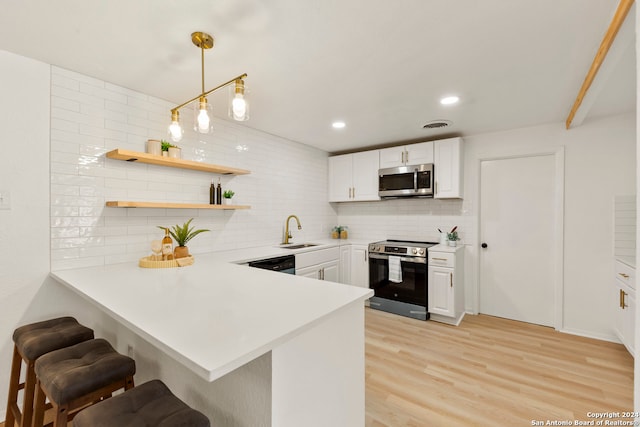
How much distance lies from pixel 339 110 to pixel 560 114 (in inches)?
87.8

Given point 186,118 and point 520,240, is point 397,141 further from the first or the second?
point 186,118

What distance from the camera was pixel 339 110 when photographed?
9.40 ft

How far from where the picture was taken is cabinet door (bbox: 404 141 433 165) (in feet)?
12.3

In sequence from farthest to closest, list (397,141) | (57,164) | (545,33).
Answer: (397,141)
(57,164)
(545,33)

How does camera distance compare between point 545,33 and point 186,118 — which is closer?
point 545,33

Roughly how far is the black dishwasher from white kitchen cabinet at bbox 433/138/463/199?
2.01m

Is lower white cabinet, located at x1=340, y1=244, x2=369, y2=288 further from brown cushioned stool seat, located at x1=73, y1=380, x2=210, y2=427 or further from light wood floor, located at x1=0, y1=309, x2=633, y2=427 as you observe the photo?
brown cushioned stool seat, located at x1=73, y1=380, x2=210, y2=427

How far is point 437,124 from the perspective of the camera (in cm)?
326

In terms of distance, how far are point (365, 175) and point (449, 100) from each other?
1.82 metres

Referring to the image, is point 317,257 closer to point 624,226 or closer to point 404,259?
point 404,259

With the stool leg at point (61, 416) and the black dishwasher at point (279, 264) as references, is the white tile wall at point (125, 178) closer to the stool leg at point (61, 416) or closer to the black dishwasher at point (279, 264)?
the black dishwasher at point (279, 264)

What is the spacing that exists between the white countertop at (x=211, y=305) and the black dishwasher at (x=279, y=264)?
746 millimetres

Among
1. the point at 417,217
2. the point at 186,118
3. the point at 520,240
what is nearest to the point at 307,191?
the point at 417,217

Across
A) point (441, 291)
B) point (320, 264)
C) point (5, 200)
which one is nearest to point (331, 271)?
point (320, 264)
